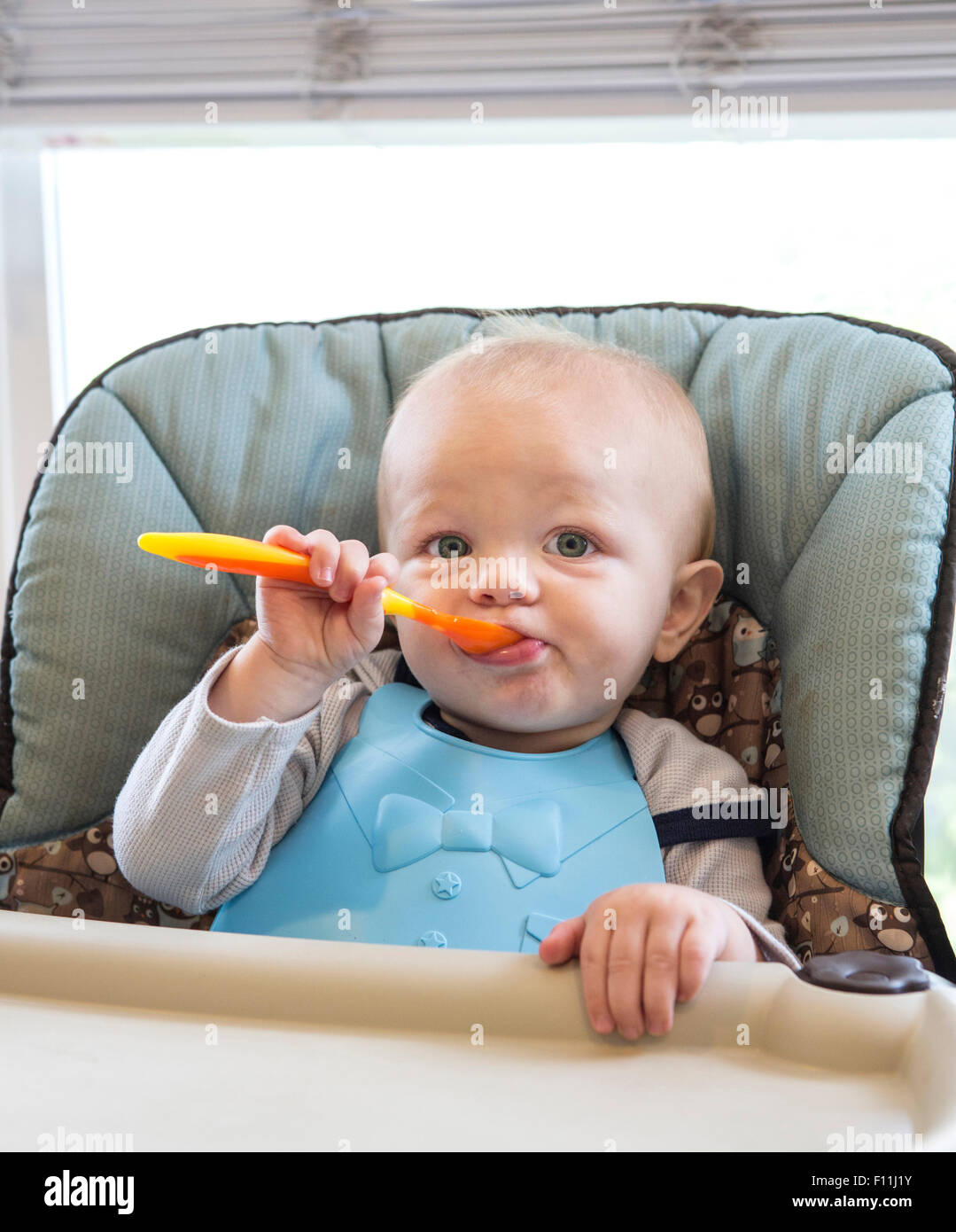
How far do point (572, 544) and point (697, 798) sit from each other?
0.24 metres

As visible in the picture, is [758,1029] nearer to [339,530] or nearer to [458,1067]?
[458,1067]

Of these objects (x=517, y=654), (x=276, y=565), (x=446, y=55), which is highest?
(x=446, y=55)

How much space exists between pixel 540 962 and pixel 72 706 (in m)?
0.55

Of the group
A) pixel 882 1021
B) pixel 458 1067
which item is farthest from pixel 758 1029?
pixel 458 1067

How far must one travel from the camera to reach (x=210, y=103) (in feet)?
5.15

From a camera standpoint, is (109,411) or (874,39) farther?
(874,39)

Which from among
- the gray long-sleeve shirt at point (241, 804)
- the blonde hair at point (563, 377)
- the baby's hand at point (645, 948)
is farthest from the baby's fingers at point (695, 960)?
the blonde hair at point (563, 377)

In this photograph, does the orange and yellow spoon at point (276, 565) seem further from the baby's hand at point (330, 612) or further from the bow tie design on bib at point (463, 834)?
the bow tie design on bib at point (463, 834)

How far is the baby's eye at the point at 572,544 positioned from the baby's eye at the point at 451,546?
0.08 metres

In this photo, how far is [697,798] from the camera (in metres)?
0.97

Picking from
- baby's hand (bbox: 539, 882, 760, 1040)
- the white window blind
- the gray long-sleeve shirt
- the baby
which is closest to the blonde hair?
the baby

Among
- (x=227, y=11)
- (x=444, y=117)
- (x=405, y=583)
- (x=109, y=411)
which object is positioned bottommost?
(x=405, y=583)

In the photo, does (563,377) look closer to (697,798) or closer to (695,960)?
(697,798)

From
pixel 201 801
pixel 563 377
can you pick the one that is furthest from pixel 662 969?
pixel 563 377
